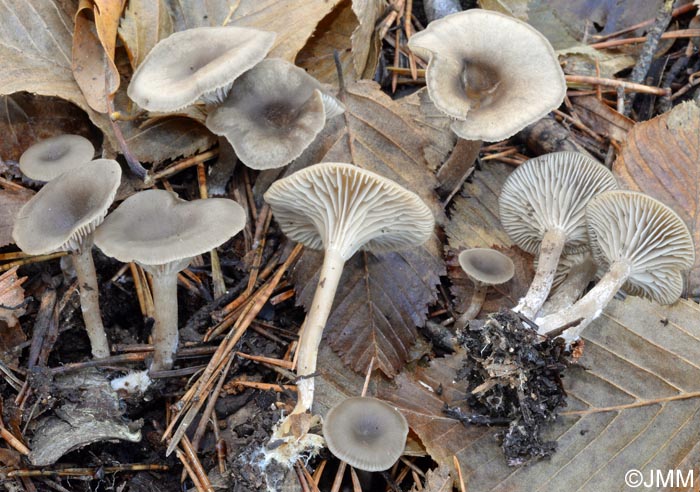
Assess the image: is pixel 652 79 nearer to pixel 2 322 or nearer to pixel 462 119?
pixel 462 119

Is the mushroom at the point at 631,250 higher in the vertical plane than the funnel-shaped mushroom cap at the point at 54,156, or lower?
lower

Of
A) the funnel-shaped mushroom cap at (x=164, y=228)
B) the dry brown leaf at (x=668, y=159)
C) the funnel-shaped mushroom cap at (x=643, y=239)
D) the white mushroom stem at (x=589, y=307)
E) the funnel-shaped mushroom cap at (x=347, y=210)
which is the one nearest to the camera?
the funnel-shaped mushroom cap at (x=164, y=228)

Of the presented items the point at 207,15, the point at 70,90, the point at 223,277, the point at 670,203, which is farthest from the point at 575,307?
the point at 70,90

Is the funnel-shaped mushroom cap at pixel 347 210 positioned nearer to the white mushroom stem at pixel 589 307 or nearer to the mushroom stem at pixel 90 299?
the white mushroom stem at pixel 589 307

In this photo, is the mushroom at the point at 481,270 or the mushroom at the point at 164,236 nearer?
the mushroom at the point at 164,236

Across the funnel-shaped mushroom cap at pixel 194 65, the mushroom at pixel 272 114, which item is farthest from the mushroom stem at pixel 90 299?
the mushroom at pixel 272 114

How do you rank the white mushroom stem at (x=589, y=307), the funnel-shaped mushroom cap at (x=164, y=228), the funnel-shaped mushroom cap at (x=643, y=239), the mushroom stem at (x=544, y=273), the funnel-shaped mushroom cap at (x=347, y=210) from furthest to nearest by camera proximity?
the mushroom stem at (x=544, y=273) → the white mushroom stem at (x=589, y=307) → the funnel-shaped mushroom cap at (x=643, y=239) → the funnel-shaped mushroom cap at (x=347, y=210) → the funnel-shaped mushroom cap at (x=164, y=228)

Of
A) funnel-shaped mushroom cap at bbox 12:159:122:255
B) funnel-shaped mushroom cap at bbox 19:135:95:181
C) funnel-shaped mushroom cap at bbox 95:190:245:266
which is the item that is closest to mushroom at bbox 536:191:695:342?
funnel-shaped mushroom cap at bbox 95:190:245:266

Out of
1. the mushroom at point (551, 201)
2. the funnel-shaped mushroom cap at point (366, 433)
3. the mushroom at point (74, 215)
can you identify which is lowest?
the funnel-shaped mushroom cap at point (366, 433)
